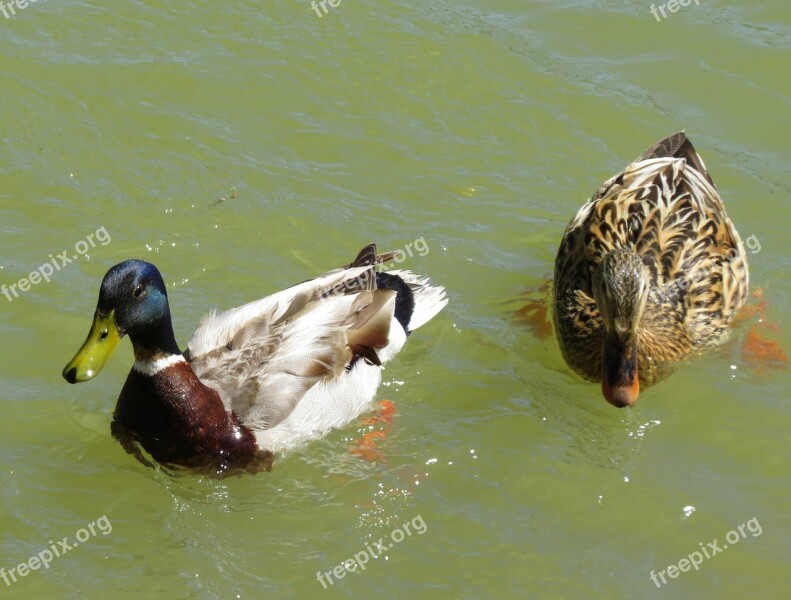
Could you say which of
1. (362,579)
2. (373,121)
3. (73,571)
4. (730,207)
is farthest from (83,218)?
(730,207)

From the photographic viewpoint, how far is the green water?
6426 mm

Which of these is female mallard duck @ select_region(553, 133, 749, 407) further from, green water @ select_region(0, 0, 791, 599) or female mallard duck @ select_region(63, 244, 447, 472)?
female mallard duck @ select_region(63, 244, 447, 472)

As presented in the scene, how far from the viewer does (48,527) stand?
6.48m

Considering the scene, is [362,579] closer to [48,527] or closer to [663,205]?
[48,527]

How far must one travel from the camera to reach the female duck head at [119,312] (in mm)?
6516

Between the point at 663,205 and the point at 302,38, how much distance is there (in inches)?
159

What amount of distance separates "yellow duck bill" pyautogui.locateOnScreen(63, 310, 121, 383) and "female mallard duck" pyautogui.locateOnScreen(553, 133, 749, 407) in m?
2.82
